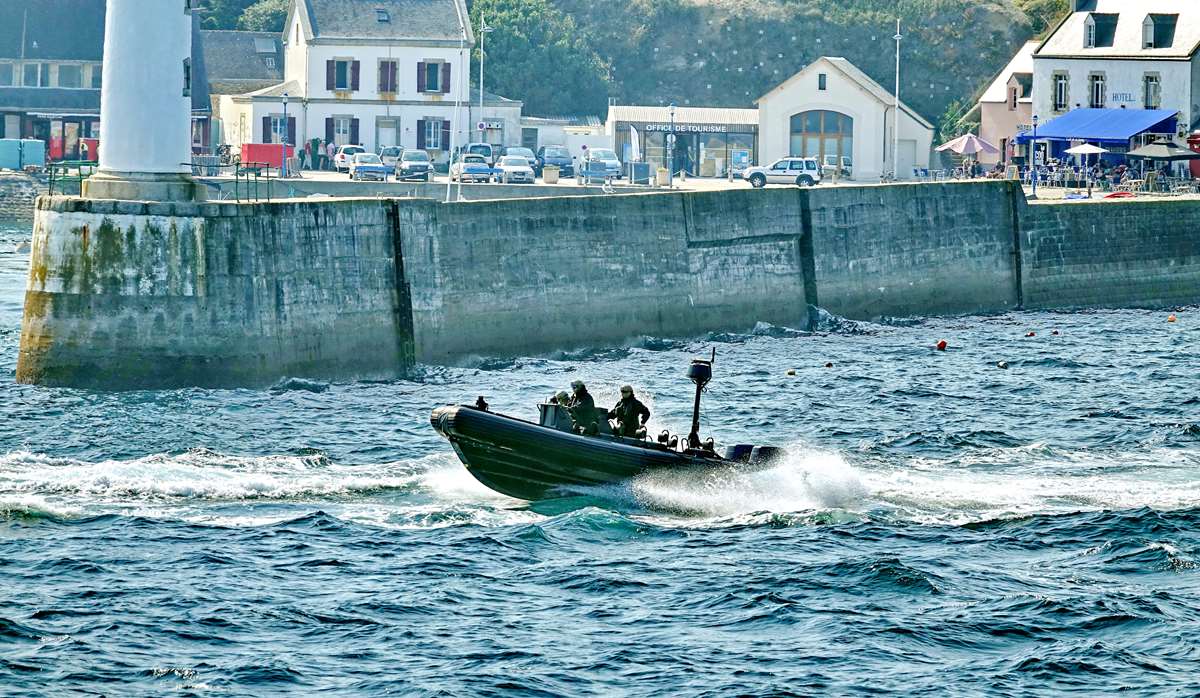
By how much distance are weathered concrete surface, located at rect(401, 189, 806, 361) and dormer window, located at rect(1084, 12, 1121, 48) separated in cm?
3272

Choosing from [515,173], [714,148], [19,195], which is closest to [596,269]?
[515,173]

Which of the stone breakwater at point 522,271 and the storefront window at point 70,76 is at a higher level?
the storefront window at point 70,76

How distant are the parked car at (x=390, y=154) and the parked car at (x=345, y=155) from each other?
0.91 m

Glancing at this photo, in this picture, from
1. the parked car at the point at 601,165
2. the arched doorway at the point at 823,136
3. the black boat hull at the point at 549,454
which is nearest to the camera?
the black boat hull at the point at 549,454

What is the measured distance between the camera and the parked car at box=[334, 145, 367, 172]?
74.2 meters

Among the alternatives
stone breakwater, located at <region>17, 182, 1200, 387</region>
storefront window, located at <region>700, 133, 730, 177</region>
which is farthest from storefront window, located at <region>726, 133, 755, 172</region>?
stone breakwater, located at <region>17, 182, 1200, 387</region>

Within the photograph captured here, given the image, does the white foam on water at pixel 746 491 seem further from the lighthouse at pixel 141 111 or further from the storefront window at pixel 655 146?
the storefront window at pixel 655 146

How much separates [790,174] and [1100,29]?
13681 millimetres

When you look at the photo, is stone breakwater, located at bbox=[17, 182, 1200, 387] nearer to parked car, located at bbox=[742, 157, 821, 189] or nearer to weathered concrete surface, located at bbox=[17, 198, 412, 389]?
weathered concrete surface, located at bbox=[17, 198, 412, 389]

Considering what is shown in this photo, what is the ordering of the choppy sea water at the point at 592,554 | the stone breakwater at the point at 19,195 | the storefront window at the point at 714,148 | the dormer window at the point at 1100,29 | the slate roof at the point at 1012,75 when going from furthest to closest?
the storefront window at the point at 714,148
the slate roof at the point at 1012,75
the stone breakwater at the point at 19,195
the dormer window at the point at 1100,29
the choppy sea water at the point at 592,554

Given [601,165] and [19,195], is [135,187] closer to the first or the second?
[601,165]

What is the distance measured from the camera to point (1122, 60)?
72.2 m

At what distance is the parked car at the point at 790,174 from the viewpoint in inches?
2773

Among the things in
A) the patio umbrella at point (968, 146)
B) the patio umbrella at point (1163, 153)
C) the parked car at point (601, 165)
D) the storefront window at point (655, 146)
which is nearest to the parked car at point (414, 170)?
the parked car at point (601, 165)
